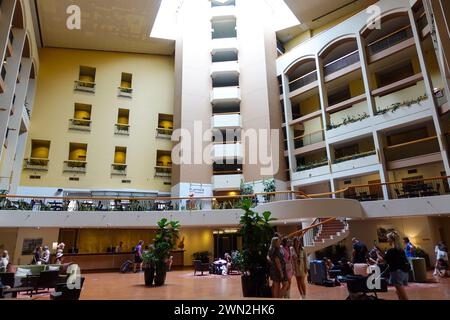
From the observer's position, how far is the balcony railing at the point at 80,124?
20.8 meters

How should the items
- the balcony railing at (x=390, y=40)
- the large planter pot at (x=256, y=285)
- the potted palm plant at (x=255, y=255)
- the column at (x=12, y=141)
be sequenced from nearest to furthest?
the large planter pot at (x=256, y=285) → the potted palm plant at (x=255, y=255) → the column at (x=12, y=141) → the balcony railing at (x=390, y=40)

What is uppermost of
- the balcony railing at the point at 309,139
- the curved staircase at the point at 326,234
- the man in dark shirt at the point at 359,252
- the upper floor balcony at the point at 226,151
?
the balcony railing at the point at 309,139

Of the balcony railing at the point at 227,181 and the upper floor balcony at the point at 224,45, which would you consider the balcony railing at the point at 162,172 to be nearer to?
the balcony railing at the point at 227,181

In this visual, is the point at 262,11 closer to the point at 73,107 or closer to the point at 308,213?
the point at 73,107

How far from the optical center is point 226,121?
72.7 feet

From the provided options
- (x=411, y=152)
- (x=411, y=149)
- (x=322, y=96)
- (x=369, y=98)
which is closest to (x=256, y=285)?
(x=411, y=152)

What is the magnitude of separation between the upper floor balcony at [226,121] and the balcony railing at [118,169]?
7.06 meters

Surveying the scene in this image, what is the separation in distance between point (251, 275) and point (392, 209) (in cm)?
947

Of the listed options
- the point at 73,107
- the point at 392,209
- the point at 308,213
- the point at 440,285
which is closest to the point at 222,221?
the point at 308,213

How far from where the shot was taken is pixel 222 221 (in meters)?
15.5

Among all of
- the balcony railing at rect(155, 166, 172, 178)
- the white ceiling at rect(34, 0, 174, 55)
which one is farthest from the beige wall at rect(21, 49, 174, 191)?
the white ceiling at rect(34, 0, 174, 55)

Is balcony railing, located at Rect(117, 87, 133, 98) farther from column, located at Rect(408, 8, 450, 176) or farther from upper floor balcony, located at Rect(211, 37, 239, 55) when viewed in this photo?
column, located at Rect(408, 8, 450, 176)

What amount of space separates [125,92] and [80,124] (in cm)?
404

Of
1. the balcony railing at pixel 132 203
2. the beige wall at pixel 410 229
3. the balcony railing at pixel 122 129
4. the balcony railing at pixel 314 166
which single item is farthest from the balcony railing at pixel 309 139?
the balcony railing at pixel 122 129
